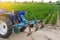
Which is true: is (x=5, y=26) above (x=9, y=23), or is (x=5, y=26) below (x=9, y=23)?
below

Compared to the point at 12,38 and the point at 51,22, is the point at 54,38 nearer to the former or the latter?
the point at 12,38

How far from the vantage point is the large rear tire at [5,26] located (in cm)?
620

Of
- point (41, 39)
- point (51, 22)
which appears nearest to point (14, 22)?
point (41, 39)

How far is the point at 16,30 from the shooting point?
20.5 feet

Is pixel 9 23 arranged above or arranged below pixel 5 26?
above

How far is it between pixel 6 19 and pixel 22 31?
1130 millimetres

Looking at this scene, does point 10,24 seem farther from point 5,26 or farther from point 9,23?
point 5,26

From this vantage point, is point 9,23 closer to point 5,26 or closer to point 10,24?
point 10,24

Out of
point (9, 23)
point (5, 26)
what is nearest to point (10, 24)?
point (9, 23)

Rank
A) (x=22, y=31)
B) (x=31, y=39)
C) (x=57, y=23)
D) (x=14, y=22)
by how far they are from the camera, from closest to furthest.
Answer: (x=31, y=39) < (x=14, y=22) < (x=22, y=31) < (x=57, y=23)

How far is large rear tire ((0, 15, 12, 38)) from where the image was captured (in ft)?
20.4

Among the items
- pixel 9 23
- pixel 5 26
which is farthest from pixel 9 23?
pixel 5 26

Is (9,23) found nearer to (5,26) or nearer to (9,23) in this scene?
(9,23)

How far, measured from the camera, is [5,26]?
6324 mm
